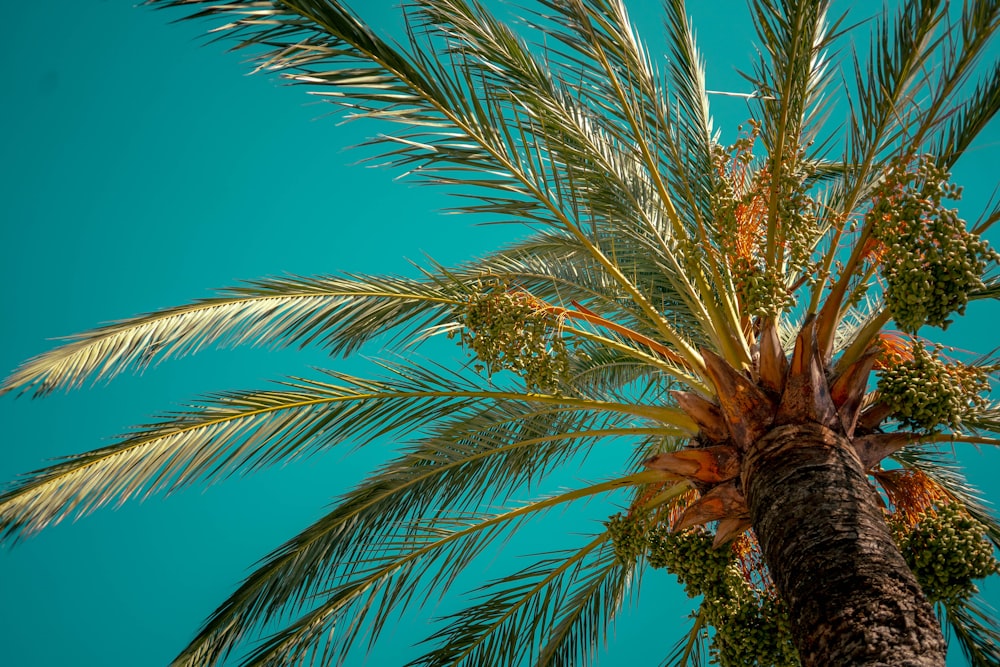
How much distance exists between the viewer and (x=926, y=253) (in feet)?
13.8

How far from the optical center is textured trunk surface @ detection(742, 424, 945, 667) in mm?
3713

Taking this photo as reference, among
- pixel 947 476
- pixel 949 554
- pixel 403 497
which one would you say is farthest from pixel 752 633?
pixel 947 476

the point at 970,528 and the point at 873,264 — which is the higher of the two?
the point at 873,264

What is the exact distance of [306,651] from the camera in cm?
518

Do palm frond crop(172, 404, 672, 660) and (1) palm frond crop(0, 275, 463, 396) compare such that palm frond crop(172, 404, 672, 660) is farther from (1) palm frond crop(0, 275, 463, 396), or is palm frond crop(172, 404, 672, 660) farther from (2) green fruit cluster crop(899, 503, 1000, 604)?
(2) green fruit cluster crop(899, 503, 1000, 604)

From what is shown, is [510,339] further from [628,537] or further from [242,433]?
[242,433]

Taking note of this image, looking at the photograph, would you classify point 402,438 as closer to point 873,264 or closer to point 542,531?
point 873,264

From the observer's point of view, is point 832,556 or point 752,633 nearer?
point 832,556

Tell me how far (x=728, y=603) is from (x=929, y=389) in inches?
54.5

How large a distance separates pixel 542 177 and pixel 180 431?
224cm

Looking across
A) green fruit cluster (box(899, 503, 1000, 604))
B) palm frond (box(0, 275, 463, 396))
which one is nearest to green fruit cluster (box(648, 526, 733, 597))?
green fruit cluster (box(899, 503, 1000, 604))

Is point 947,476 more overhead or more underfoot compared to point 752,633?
more overhead

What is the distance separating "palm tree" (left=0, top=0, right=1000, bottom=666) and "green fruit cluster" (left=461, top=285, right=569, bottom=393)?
0.6 inches

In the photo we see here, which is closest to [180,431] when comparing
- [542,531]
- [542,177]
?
[542,177]
